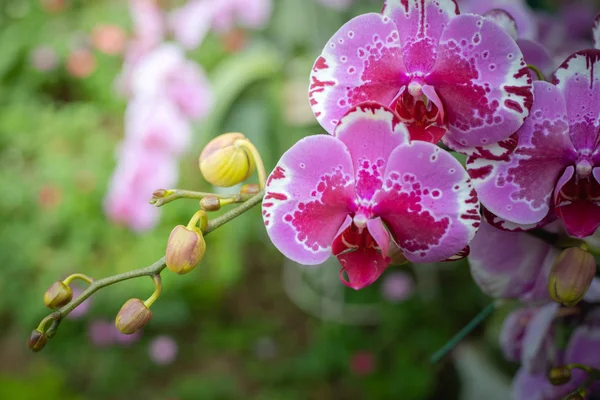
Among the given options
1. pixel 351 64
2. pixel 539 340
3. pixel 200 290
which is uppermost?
pixel 351 64

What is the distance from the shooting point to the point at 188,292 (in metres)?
1.51

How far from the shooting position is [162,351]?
1500mm

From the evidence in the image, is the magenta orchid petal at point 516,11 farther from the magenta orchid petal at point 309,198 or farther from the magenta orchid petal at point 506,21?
the magenta orchid petal at point 309,198

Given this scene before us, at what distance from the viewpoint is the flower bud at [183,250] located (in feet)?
0.97

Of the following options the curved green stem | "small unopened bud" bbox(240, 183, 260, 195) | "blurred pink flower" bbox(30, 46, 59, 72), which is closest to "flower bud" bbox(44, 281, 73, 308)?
the curved green stem

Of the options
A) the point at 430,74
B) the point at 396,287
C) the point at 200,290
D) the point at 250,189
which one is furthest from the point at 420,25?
the point at 200,290

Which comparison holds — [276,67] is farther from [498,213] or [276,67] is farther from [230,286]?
[498,213]

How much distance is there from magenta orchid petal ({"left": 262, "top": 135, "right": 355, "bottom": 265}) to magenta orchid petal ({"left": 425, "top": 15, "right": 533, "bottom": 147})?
7cm

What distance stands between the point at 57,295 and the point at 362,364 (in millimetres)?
1136

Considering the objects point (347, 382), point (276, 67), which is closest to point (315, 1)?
point (276, 67)

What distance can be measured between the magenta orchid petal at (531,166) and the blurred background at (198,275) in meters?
0.88

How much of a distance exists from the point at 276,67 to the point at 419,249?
1.02 metres

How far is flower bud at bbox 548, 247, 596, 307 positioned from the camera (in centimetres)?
31

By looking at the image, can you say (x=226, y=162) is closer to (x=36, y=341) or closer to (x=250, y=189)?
(x=250, y=189)
